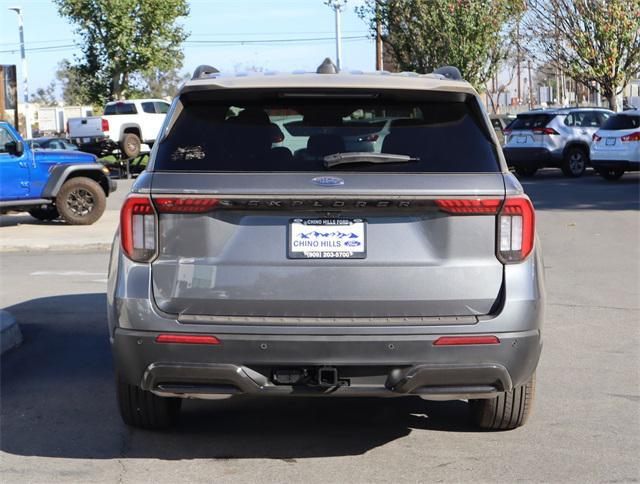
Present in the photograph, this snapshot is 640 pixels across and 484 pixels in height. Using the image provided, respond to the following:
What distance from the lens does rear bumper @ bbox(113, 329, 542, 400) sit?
4.82 m

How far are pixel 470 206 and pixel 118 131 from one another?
1346 inches

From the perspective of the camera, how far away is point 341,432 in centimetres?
588

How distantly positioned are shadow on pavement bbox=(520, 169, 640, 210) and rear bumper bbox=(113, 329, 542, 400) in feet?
50.7

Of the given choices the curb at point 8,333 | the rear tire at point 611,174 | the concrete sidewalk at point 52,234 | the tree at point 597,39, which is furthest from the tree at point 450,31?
the curb at point 8,333

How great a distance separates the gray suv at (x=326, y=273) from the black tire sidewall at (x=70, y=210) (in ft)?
44.8

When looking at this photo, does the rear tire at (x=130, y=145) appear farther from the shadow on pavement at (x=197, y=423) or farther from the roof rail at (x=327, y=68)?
the roof rail at (x=327, y=68)

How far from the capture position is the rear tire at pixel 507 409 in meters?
5.62

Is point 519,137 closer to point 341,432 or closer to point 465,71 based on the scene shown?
point 465,71

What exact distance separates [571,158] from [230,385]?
23679mm

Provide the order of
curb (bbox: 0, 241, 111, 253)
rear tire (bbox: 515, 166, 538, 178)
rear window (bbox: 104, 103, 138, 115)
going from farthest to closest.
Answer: rear window (bbox: 104, 103, 138, 115), rear tire (bbox: 515, 166, 538, 178), curb (bbox: 0, 241, 111, 253)

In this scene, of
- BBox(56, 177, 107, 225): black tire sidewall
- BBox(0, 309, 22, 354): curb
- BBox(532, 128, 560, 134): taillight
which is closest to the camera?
BBox(0, 309, 22, 354): curb

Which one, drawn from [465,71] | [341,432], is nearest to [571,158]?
[465,71]

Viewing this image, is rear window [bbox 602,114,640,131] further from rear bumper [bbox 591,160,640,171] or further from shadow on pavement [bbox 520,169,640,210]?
shadow on pavement [bbox 520,169,640,210]

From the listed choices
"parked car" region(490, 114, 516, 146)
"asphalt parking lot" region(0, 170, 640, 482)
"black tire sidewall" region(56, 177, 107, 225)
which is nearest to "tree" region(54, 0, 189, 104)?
"parked car" region(490, 114, 516, 146)
